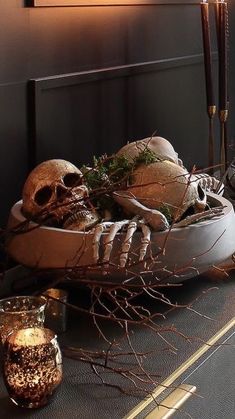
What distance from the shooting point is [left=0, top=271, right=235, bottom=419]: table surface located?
0.78 m

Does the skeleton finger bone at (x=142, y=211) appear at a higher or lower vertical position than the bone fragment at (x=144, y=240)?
higher

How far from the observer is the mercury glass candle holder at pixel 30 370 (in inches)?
30.3

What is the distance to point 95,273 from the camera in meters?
0.95

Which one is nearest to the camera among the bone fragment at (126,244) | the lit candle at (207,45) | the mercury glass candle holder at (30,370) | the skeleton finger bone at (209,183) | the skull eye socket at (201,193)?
the mercury glass candle holder at (30,370)

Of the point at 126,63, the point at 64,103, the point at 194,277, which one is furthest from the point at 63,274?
the point at 126,63

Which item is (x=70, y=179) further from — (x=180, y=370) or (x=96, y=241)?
(x=180, y=370)

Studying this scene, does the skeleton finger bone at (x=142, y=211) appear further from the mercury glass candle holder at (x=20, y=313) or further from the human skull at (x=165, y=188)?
the mercury glass candle holder at (x=20, y=313)

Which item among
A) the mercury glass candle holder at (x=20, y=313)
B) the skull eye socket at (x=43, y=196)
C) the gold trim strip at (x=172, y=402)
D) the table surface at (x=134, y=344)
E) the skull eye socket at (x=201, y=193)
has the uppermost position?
the skull eye socket at (x=43, y=196)

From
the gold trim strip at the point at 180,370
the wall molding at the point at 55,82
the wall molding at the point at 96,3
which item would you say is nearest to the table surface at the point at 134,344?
the gold trim strip at the point at 180,370

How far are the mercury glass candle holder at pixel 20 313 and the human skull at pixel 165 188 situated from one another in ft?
0.67

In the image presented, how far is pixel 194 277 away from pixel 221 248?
0.10m

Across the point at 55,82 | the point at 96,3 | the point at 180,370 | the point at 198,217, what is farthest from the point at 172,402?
the point at 96,3

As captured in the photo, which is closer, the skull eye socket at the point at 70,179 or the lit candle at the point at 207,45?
the skull eye socket at the point at 70,179

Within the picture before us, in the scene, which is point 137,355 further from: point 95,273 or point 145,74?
point 145,74
